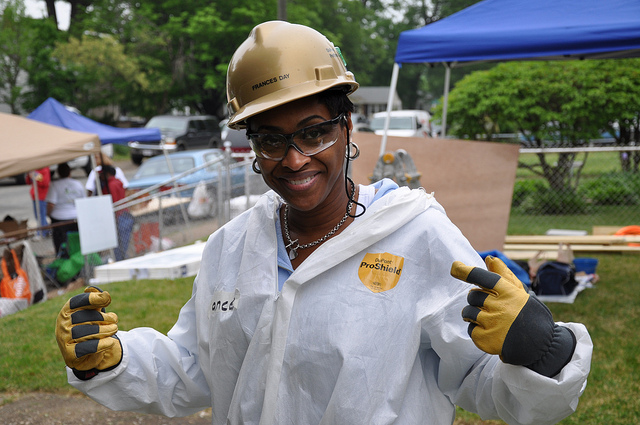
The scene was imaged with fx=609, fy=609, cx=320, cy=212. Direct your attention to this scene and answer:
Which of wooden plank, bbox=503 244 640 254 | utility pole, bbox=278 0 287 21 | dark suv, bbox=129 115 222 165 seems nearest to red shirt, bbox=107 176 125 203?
utility pole, bbox=278 0 287 21

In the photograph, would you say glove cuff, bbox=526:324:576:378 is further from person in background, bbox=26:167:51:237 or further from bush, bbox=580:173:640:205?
person in background, bbox=26:167:51:237

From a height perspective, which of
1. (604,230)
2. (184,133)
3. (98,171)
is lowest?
→ (184,133)

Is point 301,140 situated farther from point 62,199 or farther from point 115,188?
point 115,188

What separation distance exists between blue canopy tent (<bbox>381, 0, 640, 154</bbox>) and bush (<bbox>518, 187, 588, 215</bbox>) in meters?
4.45

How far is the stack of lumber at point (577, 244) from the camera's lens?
7926 millimetres

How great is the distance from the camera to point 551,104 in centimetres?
1148

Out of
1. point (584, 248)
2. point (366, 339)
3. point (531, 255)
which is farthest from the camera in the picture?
point (584, 248)

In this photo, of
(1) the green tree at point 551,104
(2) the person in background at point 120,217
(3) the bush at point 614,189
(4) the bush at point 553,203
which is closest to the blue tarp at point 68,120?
(2) the person in background at point 120,217

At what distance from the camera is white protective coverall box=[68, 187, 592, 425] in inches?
58.7

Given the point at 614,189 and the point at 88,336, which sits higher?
the point at 88,336

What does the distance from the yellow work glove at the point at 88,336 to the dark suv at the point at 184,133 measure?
830 inches

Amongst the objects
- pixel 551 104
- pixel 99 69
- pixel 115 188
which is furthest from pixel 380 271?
pixel 99 69

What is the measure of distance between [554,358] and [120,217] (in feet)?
27.4

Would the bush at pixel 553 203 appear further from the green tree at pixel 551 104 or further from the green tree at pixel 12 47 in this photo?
the green tree at pixel 12 47
